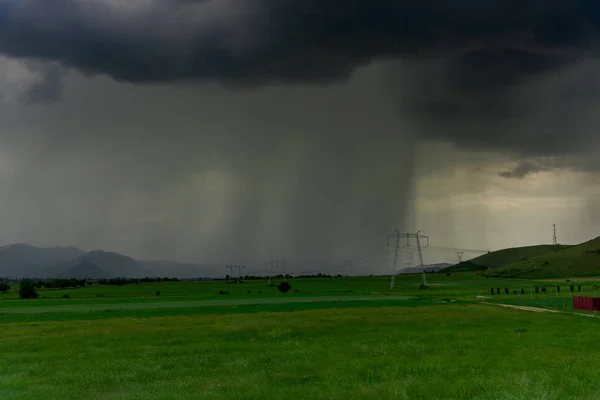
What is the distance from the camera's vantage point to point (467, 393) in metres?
29.4

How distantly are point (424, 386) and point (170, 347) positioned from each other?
1121 inches

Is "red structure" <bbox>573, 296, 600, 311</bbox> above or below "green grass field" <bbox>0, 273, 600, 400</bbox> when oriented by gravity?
above

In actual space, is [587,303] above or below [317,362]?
above

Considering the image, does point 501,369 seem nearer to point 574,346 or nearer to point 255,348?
point 574,346

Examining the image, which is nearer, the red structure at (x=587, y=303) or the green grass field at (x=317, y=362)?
the green grass field at (x=317, y=362)

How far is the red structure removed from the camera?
85000mm

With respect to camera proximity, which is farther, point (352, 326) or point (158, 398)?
point (352, 326)

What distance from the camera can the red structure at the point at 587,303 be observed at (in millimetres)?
85000

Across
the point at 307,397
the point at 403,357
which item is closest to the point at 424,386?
the point at 307,397

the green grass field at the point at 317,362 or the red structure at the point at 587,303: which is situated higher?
the red structure at the point at 587,303

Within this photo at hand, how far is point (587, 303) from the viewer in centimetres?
8725

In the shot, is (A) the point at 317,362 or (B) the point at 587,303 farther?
(B) the point at 587,303

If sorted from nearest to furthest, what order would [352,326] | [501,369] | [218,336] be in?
[501,369]
[218,336]
[352,326]

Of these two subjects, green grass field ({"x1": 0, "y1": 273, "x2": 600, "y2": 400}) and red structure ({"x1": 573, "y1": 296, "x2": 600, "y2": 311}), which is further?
red structure ({"x1": 573, "y1": 296, "x2": 600, "y2": 311})
